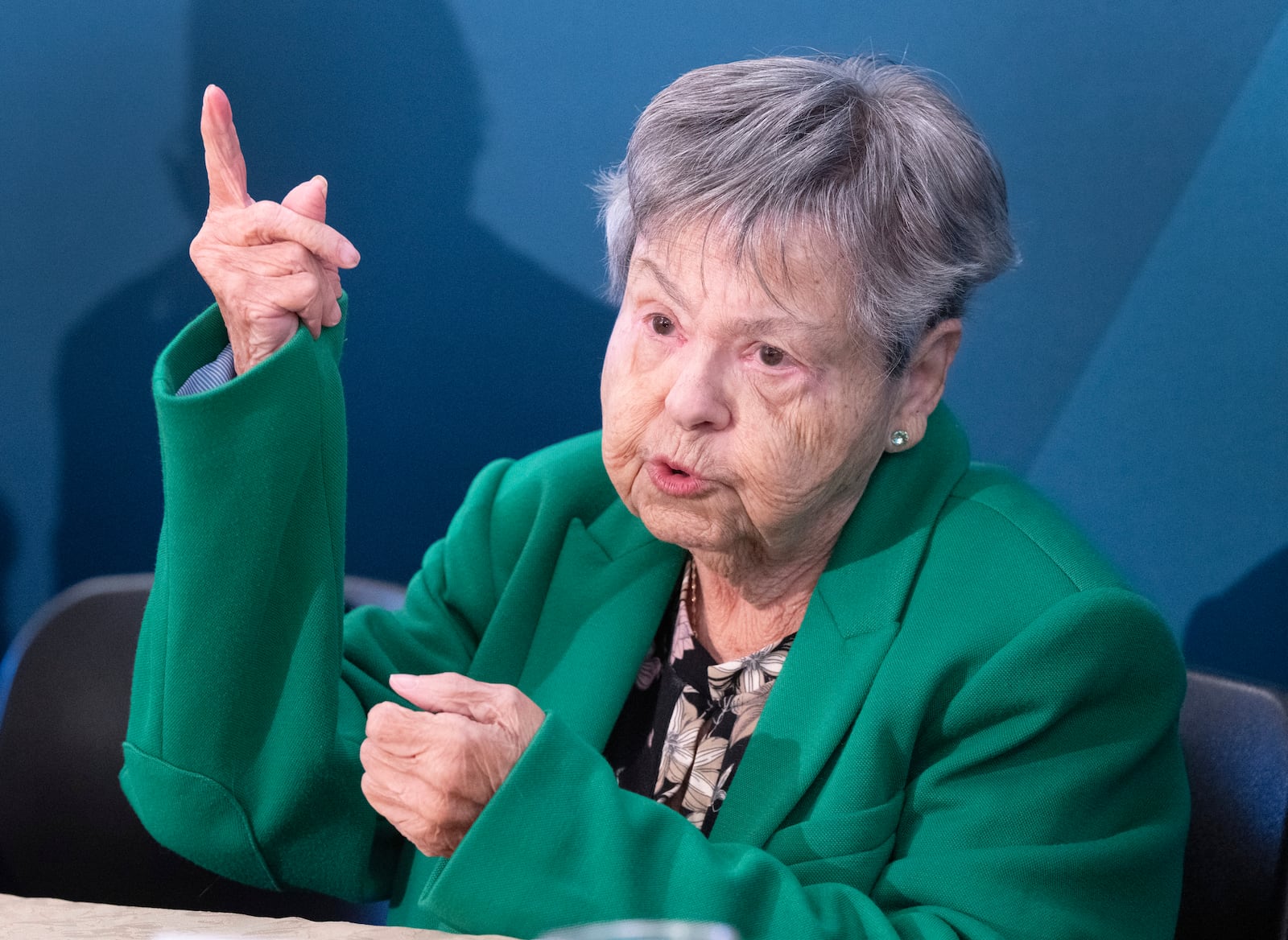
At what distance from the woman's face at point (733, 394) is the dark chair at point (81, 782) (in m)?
0.83

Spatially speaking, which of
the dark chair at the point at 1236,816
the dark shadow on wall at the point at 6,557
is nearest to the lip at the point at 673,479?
the dark chair at the point at 1236,816

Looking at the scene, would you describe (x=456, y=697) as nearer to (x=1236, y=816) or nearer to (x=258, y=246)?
(x=258, y=246)

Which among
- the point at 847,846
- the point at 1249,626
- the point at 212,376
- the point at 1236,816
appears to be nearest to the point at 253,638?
the point at 212,376

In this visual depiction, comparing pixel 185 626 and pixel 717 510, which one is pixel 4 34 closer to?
pixel 185 626

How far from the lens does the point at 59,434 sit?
233 centimetres

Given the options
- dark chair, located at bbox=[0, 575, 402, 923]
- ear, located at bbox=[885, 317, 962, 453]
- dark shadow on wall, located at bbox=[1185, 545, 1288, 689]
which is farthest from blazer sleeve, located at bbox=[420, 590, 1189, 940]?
dark shadow on wall, located at bbox=[1185, 545, 1288, 689]

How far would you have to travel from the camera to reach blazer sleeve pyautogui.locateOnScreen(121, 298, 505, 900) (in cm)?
117

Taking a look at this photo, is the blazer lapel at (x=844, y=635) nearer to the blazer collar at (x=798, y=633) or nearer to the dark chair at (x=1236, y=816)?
the blazer collar at (x=798, y=633)

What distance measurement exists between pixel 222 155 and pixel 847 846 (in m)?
0.85

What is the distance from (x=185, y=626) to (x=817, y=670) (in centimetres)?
61

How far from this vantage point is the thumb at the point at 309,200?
1.15 metres

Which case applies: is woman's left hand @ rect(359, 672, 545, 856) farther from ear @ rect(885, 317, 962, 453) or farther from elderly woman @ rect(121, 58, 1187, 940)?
ear @ rect(885, 317, 962, 453)

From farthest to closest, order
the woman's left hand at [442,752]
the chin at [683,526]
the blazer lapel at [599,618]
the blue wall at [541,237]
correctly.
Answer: the blue wall at [541,237] → the blazer lapel at [599,618] → the chin at [683,526] → the woman's left hand at [442,752]

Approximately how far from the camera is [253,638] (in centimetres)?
122
